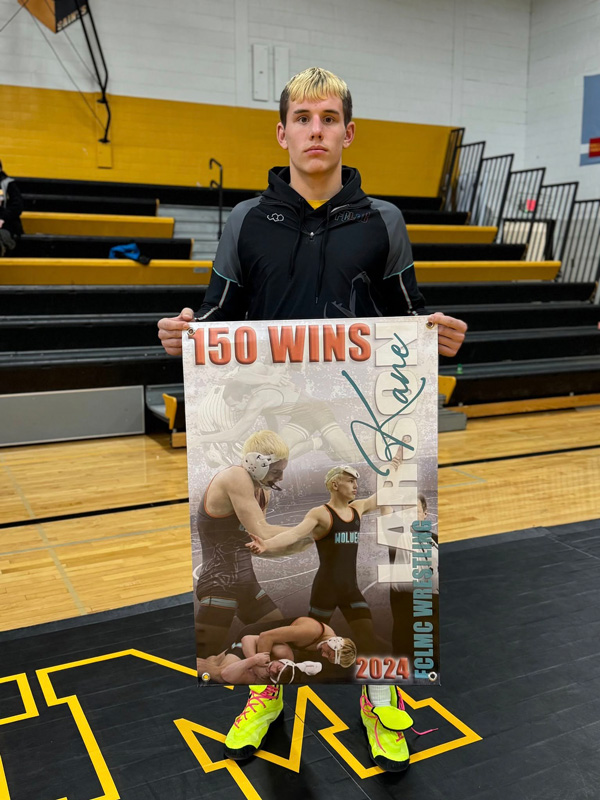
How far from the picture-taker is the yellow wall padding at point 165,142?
19.7 feet

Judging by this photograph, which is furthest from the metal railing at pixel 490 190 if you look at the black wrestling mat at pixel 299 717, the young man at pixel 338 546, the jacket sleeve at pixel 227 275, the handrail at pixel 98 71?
the young man at pixel 338 546

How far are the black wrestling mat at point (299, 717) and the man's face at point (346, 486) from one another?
604 millimetres

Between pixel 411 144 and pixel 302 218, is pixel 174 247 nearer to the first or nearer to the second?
pixel 411 144

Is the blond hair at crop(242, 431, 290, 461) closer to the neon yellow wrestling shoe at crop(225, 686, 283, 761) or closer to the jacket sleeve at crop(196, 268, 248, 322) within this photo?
the jacket sleeve at crop(196, 268, 248, 322)

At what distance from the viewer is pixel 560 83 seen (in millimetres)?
7570

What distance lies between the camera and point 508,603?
2.23m

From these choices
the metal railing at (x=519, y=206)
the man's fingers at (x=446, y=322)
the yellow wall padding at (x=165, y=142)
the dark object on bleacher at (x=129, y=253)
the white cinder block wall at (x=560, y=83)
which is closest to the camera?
the man's fingers at (x=446, y=322)

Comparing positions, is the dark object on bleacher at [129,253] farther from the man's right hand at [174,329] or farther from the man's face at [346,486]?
the man's face at [346,486]

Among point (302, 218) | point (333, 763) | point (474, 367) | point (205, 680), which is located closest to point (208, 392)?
point (302, 218)

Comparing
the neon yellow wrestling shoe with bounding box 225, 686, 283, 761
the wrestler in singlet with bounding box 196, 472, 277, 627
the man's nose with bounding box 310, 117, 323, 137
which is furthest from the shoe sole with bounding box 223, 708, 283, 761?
the man's nose with bounding box 310, 117, 323, 137

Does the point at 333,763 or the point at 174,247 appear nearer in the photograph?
the point at 333,763

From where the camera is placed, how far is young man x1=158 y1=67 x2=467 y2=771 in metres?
1.40

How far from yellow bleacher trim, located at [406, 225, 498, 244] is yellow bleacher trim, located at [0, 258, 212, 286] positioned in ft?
8.07

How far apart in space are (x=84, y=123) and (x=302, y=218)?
5499mm
